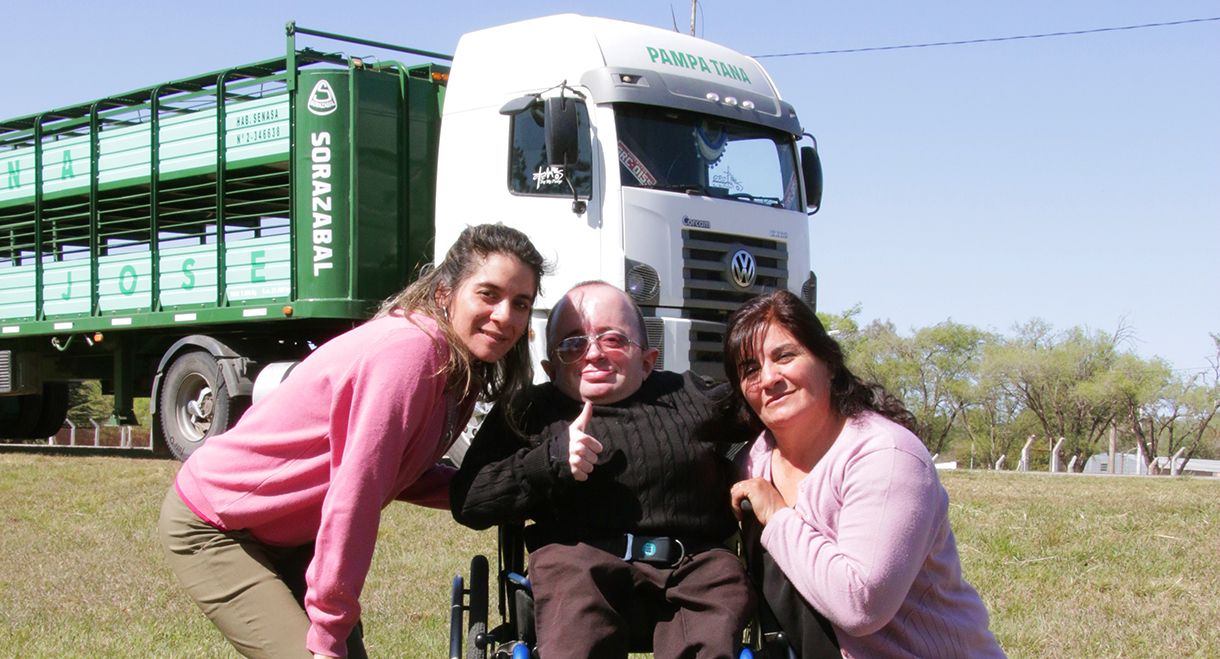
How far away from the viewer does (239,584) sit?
2.87 meters

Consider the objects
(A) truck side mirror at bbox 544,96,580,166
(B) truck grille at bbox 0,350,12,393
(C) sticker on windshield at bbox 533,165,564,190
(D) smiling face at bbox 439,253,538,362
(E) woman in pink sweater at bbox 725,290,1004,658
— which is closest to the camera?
(E) woman in pink sweater at bbox 725,290,1004,658

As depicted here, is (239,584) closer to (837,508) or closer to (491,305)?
(491,305)

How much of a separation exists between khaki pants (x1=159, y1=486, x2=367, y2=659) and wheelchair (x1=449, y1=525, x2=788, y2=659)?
1.50ft

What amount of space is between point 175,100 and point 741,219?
21.2 feet

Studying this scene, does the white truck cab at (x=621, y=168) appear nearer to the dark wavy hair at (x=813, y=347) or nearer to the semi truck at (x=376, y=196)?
the semi truck at (x=376, y=196)

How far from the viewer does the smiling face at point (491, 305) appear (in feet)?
9.54

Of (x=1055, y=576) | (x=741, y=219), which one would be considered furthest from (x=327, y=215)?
(x=1055, y=576)

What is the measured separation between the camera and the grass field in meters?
4.62

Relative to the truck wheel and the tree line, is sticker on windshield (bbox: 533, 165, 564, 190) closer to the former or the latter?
the truck wheel

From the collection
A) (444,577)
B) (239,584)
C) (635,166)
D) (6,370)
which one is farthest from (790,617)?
(6,370)

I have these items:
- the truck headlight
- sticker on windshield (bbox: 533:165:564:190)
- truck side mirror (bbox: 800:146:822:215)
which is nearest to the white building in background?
truck side mirror (bbox: 800:146:822:215)

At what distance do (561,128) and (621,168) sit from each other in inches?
22.6

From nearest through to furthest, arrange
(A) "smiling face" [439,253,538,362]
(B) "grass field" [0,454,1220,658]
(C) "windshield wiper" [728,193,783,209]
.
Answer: (A) "smiling face" [439,253,538,362]
(B) "grass field" [0,454,1220,658]
(C) "windshield wiper" [728,193,783,209]

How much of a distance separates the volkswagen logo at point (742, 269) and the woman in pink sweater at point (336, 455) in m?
5.96
